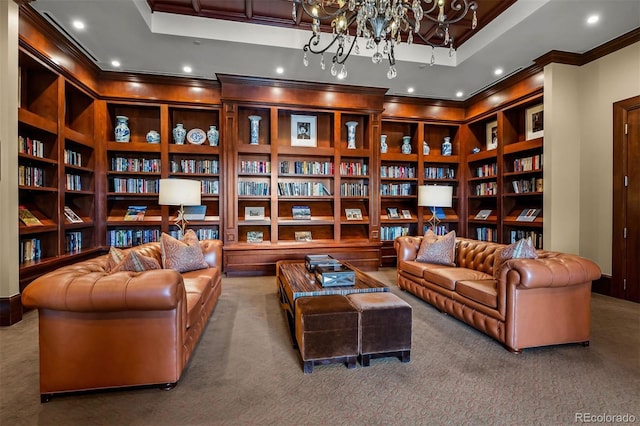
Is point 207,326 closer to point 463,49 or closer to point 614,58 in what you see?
point 463,49

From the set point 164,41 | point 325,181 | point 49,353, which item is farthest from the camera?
point 325,181

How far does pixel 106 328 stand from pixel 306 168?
3947 mm

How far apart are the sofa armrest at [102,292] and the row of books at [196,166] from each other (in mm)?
3457

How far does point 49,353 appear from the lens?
175 centimetres

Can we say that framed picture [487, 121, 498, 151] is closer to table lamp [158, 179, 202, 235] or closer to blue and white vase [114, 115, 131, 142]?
table lamp [158, 179, 202, 235]

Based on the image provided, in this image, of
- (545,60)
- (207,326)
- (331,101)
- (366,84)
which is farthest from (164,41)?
(545,60)

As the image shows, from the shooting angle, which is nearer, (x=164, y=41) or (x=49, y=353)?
(x=49, y=353)

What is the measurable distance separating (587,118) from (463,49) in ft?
6.08

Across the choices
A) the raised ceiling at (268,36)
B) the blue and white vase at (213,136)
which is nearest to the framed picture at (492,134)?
the raised ceiling at (268,36)

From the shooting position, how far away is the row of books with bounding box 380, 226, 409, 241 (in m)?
5.67

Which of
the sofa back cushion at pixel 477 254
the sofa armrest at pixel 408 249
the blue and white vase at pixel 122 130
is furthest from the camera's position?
the blue and white vase at pixel 122 130

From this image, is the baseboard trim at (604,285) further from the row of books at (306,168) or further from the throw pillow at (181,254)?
the throw pillow at (181,254)

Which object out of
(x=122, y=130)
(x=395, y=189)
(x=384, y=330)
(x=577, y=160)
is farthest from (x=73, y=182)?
(x=577, y=160)

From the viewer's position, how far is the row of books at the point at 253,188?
508 cm
